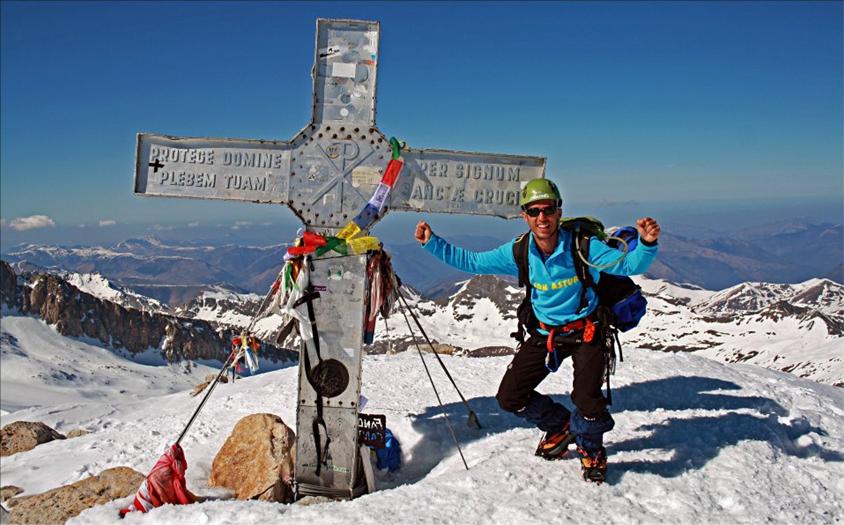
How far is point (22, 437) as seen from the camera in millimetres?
10461

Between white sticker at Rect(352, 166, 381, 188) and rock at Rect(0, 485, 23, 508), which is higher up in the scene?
white sticker at Rect(352, 166, 381, 188)

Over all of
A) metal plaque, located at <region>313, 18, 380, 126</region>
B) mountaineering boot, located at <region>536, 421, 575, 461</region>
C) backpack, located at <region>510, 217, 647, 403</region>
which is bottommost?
mountaineering boot, located at <region>536, 421, 575, 461</region>

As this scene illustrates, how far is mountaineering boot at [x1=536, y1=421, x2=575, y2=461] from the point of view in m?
6.32

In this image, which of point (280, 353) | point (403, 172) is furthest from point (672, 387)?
point (280, 353)

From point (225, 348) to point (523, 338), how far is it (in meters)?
143

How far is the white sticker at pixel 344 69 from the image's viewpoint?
645cm

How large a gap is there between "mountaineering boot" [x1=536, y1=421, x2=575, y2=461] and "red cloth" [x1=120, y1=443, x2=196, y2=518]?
3719mm

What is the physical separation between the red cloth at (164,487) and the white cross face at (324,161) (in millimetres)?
2828

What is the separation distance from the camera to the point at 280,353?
118062mm

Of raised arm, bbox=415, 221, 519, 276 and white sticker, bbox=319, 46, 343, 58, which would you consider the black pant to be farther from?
white sticker, bbox=319, 46, 343, 58

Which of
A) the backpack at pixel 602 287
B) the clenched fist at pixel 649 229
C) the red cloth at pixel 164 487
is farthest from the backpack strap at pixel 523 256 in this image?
the red cloth at pixel 164 487

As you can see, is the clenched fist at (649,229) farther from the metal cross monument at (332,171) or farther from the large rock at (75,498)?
the large rock at (75,498)

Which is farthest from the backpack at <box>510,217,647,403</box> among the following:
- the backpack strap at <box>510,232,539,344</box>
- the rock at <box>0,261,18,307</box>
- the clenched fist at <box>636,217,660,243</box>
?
the rock at <box>0,261,18,307</box>

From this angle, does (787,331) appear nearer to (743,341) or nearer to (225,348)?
(743,341)
